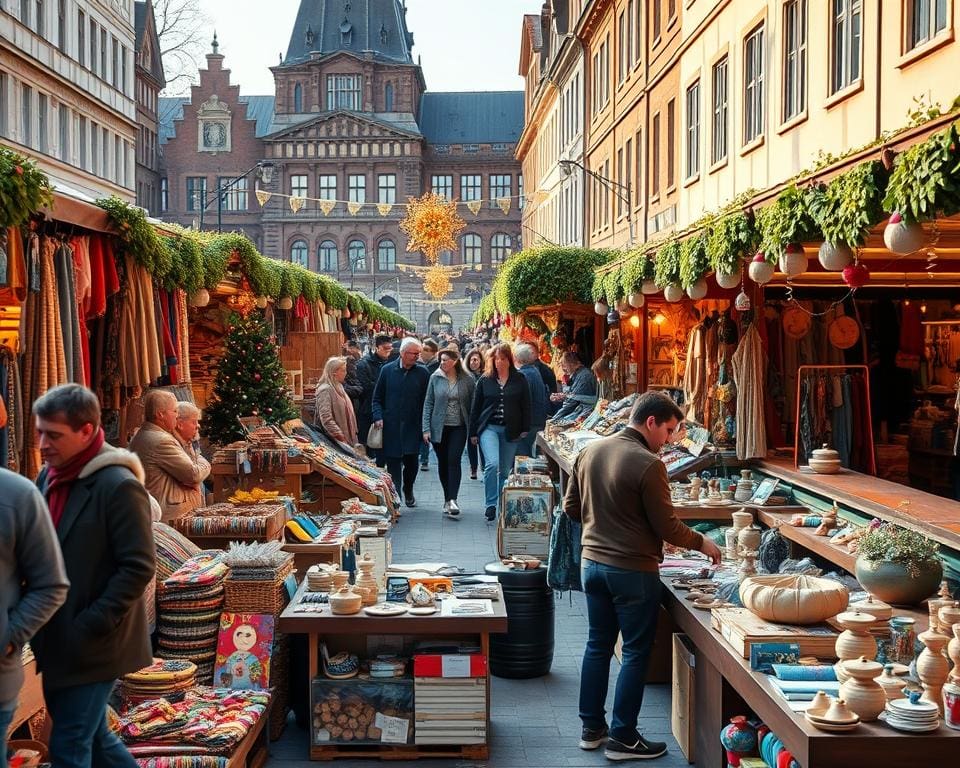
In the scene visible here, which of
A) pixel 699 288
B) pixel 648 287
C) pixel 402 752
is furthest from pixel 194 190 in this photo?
pixel 402 752

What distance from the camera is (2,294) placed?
623 cm

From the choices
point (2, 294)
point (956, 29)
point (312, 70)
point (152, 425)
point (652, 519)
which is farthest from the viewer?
point (312, 70)

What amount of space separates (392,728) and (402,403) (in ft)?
25.9

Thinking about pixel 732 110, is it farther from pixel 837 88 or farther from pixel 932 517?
pixel 932 517

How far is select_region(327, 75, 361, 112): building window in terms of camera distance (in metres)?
73.3

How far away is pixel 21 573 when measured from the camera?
3.56 meters

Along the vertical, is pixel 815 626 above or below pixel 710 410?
below

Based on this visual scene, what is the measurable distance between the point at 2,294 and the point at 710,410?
6349mm

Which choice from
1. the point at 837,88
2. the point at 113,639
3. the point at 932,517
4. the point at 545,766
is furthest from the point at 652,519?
the point at 837,88

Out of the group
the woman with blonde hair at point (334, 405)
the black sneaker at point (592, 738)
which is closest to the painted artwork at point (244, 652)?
the black sneaker at point (592, 738)

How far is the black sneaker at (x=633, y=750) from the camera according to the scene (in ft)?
18.7

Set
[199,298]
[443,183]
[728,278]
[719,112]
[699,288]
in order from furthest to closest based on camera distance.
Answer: [443,183] → [719,112] → [199,298] → [699,288] → [728,278]

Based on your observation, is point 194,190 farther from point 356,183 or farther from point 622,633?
point 622,633

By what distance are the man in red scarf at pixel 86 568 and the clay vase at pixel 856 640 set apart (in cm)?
261
